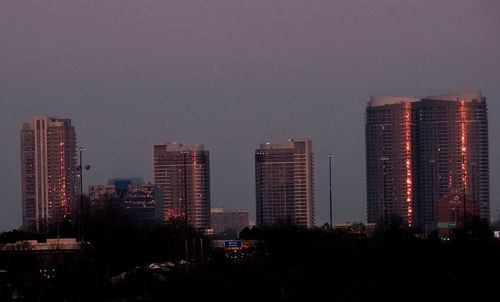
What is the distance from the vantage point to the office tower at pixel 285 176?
17188 centimetres

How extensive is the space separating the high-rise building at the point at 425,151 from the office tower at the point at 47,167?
105 ft

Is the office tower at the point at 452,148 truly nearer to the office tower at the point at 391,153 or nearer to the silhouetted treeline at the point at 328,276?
the office tower at the point at 391,153

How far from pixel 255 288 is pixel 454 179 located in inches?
A: 4960

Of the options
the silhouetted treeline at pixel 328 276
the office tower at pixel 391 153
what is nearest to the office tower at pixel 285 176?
the office tower at pixel 391 153

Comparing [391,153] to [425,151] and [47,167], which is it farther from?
[47,167]

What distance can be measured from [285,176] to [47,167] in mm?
29776

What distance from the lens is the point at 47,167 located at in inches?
6235

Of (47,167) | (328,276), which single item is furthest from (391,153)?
(328,276)

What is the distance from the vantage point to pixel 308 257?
195ft

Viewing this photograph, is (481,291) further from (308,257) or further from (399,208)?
(399,208)

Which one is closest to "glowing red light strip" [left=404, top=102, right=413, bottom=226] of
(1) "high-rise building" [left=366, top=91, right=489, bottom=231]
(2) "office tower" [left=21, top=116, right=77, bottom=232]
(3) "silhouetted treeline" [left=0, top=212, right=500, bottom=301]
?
(1) "high-rise building" [left=366, top=91, right=489, bottom=231]

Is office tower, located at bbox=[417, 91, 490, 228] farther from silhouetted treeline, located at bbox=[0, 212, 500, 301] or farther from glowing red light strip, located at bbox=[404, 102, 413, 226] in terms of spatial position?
silhouetted treeline, located at bbox=[0, 212, 500, 301]

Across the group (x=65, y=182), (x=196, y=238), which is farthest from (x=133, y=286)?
(x=65, y=182)

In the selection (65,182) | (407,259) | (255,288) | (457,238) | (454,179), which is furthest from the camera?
(454,179)
